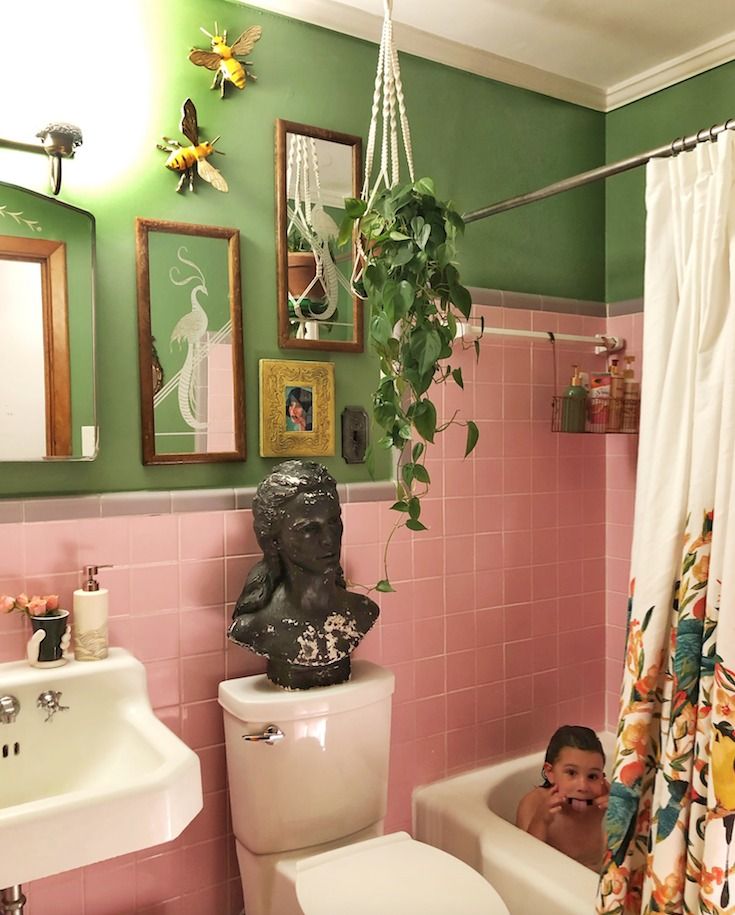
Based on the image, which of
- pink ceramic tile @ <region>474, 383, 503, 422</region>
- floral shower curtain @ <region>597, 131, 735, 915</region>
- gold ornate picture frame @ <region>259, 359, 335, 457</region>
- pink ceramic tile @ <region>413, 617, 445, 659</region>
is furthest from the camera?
pink ceramic tile @ <region>474, 383, 503, 422</region>

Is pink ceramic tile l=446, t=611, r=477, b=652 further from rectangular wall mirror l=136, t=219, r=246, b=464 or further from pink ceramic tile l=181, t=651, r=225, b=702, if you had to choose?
rectangular wall mirror l=136, t=219, r=246, b=464

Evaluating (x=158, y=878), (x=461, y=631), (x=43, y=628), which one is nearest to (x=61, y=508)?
(x=43, y=628)

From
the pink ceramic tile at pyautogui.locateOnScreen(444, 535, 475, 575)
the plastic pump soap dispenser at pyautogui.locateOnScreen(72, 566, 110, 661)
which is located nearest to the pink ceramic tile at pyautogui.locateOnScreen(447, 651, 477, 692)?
the pink ceramic tile at pyautogui.locateOnScreen(444, 535, 475, 575)

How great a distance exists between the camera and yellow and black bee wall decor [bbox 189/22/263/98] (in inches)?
71.0

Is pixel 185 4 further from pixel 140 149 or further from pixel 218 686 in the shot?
pixel 218 686

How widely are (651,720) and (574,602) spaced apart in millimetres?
969

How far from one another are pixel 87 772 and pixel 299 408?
0.92 meters

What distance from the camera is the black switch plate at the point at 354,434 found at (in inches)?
80.4

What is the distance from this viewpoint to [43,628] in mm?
1566

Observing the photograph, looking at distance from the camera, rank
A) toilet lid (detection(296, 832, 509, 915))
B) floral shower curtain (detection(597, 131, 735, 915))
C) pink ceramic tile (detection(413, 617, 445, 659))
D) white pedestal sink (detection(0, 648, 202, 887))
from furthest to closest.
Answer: pink ceramic tile (detection(413, 617, 445, 659)) → toilet lid (detection(296, 832, 509, 915)) → floral shower curtain (detection(597, 131, 735, 915)) → white pedestal sink (detection(0, 648, 202, 887))

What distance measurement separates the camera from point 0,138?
63.1 inches

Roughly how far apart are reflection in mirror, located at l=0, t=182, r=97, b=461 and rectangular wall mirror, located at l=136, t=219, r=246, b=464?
0.41 feet

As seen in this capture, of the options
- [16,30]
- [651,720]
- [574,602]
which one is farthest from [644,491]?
[16,30]

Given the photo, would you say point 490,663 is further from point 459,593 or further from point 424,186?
point 424,186
